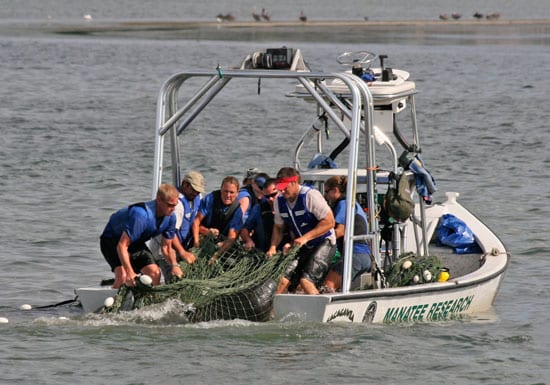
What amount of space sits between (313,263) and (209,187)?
9.73 meters

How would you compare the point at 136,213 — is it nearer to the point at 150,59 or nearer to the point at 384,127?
the point at 384,127

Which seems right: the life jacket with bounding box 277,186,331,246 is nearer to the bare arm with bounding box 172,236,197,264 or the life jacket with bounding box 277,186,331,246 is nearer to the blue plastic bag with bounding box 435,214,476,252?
the bare arm with bounding box 172,236,197,264

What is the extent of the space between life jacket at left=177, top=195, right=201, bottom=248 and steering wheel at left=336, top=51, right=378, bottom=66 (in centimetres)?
209

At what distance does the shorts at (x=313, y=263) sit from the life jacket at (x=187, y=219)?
39.8 inches

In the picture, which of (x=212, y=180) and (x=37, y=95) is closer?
(x=212, y=180)

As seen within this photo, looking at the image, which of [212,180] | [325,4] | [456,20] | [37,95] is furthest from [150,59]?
[325,4]

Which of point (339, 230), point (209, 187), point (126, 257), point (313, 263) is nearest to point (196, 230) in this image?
point (126, 257)

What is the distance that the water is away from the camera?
1055 cm

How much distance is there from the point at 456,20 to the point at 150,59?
30770 mm

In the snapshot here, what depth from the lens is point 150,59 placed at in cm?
4325

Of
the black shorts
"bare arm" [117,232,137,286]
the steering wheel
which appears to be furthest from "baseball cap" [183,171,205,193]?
the steering wheel

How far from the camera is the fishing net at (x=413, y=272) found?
11.5 metres

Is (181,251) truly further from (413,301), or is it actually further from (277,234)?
(413,301)

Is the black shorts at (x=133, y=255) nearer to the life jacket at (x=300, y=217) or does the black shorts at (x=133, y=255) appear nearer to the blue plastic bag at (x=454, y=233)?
the life jacket at (x=300, y=217)
